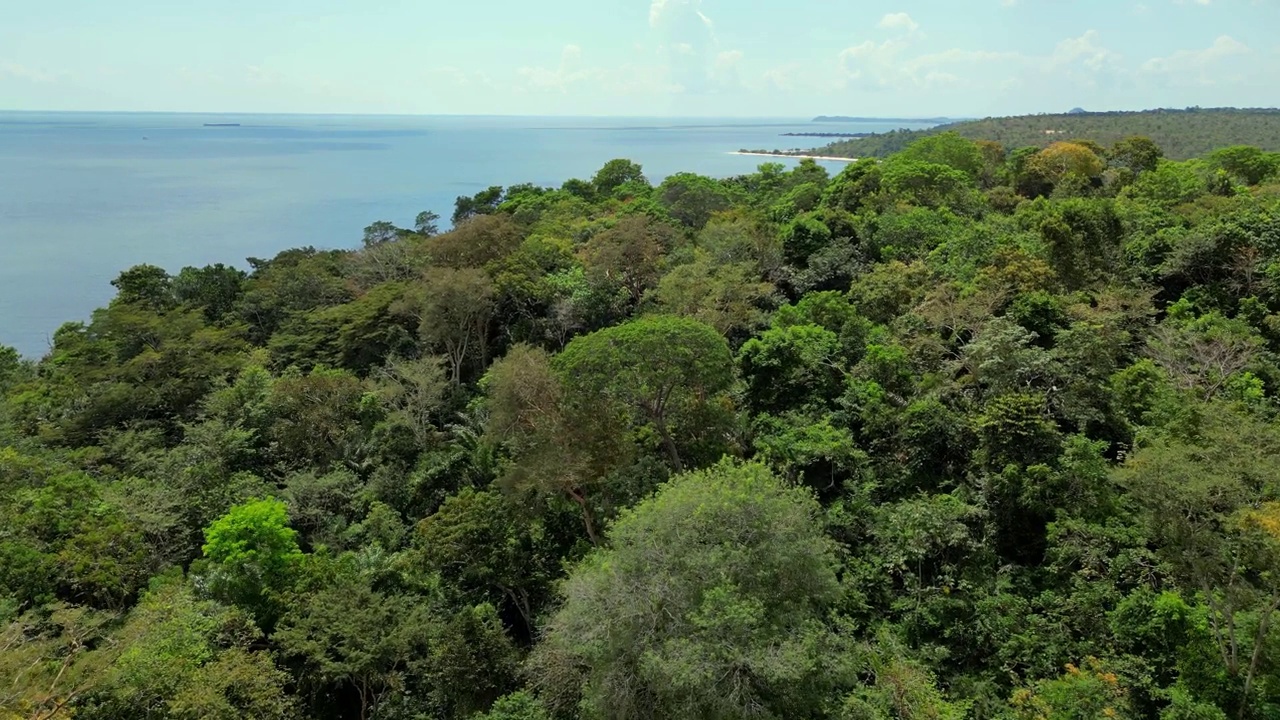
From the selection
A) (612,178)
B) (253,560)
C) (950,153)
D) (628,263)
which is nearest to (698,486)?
(253,560)

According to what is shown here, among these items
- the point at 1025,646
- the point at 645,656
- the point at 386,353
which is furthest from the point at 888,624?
the point at 386,353

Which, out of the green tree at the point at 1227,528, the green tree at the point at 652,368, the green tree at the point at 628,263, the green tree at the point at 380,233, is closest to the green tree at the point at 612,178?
the green tree at the point at 380,233

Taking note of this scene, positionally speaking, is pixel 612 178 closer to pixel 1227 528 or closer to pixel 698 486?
pixel 698 486

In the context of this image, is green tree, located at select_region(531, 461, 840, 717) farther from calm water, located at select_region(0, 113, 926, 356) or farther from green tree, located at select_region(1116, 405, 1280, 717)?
calm water, located at select_region(0, 113, 926, 356)

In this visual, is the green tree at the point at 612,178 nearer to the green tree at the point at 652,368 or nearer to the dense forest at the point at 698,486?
the dense forest at the point at 698,486

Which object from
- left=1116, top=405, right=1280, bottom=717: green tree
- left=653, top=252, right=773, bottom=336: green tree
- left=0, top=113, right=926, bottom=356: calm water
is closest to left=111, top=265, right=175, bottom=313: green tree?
left=0, top=113, right=926, bottom=356: calm water

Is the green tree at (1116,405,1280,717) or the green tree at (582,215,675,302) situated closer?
the green tree at (1116,405,1280,717)

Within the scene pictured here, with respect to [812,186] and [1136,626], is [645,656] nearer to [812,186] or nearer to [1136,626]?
[1136,626]
